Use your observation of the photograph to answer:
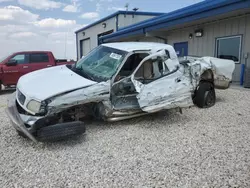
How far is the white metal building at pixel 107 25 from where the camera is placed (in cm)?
1919

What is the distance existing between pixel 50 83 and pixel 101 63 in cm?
129

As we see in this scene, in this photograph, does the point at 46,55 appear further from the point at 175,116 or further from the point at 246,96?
the point at 246,96

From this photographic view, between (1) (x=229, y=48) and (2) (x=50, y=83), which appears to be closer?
(2) (x=50, y=83)

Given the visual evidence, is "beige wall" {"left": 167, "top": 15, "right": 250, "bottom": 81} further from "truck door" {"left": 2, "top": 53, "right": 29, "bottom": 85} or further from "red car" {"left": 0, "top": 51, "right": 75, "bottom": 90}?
"truck door" {"left": 2, "top": 53, "right": 29, "bottom": 85}

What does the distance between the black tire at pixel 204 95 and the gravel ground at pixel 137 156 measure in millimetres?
1245

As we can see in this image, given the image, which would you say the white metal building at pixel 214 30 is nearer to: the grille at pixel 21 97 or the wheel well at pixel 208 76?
the wheel well at pixel 208 76

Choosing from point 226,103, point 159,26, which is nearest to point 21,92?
point 226,103

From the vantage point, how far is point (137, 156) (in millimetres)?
3418

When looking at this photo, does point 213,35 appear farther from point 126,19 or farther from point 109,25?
point 109,25

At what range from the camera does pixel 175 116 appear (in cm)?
556

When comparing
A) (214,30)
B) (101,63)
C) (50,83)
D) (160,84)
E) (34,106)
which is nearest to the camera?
(34,106)

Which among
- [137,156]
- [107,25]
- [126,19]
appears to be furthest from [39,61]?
[107,25]

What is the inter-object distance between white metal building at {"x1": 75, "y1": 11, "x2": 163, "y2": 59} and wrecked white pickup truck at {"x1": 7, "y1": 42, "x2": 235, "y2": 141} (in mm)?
14662

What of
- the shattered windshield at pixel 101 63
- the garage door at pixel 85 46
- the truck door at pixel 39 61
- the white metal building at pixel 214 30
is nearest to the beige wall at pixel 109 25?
the garage door at pixel 85 46
